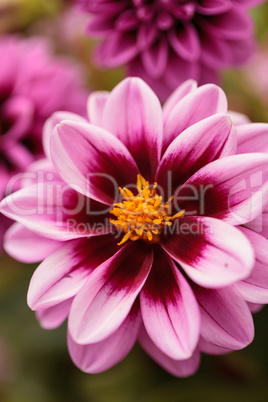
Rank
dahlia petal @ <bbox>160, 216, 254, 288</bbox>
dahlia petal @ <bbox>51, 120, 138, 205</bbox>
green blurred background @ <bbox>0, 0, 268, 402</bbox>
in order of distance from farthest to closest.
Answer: green blurred background @ <bbox>0, 0, 268, 402</bbox> < dahlia petal @ <bbox>51, 120, 138, 205</bbox> < dahlia petal @ <bbox>160, 216, 254, 288</bbox>

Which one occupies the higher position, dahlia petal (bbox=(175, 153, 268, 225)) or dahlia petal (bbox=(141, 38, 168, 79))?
dahlia petal (bbox=(141, 38, 168, 79))

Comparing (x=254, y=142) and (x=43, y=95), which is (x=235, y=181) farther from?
(x=43, y=95)

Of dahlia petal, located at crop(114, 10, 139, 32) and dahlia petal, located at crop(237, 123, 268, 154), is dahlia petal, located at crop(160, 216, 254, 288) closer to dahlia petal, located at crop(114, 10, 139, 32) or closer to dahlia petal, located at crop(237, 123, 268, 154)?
dahlia petal, located at crop(237, 123, 268, 154)

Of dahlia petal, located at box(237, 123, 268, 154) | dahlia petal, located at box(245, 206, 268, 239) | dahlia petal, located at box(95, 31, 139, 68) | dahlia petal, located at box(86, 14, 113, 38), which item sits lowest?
dahlia petal, located at box(245, 206, 268, 239)

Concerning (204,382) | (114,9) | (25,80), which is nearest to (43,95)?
(25,80)

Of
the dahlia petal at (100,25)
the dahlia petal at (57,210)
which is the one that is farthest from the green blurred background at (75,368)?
the dahlia petal at (57,210)

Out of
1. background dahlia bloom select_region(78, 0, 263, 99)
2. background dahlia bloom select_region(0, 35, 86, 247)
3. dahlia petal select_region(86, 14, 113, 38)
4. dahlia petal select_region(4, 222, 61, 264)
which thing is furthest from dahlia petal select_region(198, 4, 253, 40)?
dahlia petal select_region(4, 222, 61, 264)

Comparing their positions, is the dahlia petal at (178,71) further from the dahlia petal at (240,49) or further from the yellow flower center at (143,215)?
the yellow flower center at (143,215)
